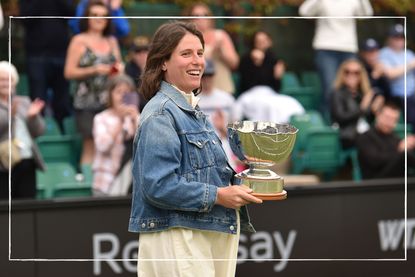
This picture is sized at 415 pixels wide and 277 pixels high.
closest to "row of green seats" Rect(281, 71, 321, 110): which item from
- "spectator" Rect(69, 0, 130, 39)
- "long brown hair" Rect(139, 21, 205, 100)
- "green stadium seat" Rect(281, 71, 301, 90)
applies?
"green stadium seat" Rect(281, 71, 301, 90)

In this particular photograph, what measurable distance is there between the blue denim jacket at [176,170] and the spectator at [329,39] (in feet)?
14.0

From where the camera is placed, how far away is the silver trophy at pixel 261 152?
4.34m

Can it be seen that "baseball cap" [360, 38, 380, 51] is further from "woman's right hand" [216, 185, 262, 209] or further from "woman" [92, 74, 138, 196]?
"woman's right hand" [216, 185, 262, 209]

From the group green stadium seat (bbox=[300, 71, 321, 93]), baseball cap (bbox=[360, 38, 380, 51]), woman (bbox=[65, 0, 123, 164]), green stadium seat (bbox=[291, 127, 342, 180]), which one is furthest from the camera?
baseball cap (bbox=[360, 38, 380, 51])

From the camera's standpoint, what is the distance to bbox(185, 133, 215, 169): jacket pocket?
4.25m

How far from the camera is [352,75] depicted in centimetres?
867

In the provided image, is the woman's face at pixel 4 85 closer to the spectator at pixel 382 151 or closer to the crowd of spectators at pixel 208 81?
the crowd of spectators at pixel 208 81

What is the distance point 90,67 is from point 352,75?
2317 millimetres

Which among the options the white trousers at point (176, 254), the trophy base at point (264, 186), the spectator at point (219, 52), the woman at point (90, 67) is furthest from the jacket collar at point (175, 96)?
the spectator at point (219, 52)

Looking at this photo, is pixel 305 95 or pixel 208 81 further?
pixel 305 95

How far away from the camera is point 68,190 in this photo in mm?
7387

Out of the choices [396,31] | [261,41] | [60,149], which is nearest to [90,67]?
[60,149]

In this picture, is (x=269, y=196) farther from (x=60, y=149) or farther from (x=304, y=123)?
(x=304, y=123)

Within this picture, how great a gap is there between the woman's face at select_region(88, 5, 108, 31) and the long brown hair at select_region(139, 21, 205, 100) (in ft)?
9.97
